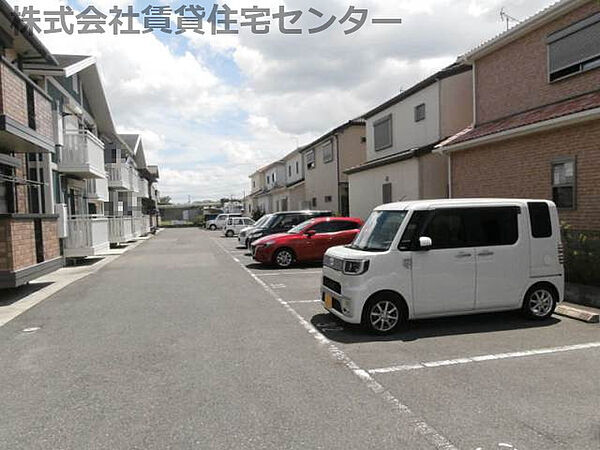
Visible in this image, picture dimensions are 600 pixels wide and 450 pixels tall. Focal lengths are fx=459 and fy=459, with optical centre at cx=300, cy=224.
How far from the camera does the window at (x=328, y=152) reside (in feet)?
89.9

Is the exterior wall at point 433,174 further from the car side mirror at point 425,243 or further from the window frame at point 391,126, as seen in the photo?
the car side mirror at point 425,243

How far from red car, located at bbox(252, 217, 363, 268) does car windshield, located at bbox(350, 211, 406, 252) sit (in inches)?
263

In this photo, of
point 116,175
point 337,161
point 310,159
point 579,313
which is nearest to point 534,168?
point 579,313

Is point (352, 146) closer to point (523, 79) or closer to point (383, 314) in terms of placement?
point (523, 79)

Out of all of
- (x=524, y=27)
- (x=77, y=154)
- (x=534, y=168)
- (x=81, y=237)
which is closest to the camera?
(x=534, y=168)

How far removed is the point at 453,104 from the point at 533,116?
17.8ft

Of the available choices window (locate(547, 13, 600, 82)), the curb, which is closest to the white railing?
window (locate(547, 13, 600, 82))

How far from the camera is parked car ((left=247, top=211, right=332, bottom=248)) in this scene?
17312mm

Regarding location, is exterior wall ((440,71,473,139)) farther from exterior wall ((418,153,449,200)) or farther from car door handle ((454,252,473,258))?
car door handle ((454,252,473,258))

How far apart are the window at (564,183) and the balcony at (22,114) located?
1104 cm

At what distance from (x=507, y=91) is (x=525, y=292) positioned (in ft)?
26.1

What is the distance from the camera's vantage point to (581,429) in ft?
11.2

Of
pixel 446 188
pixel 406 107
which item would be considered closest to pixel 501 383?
pixel 446 188

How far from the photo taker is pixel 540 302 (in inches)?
258
